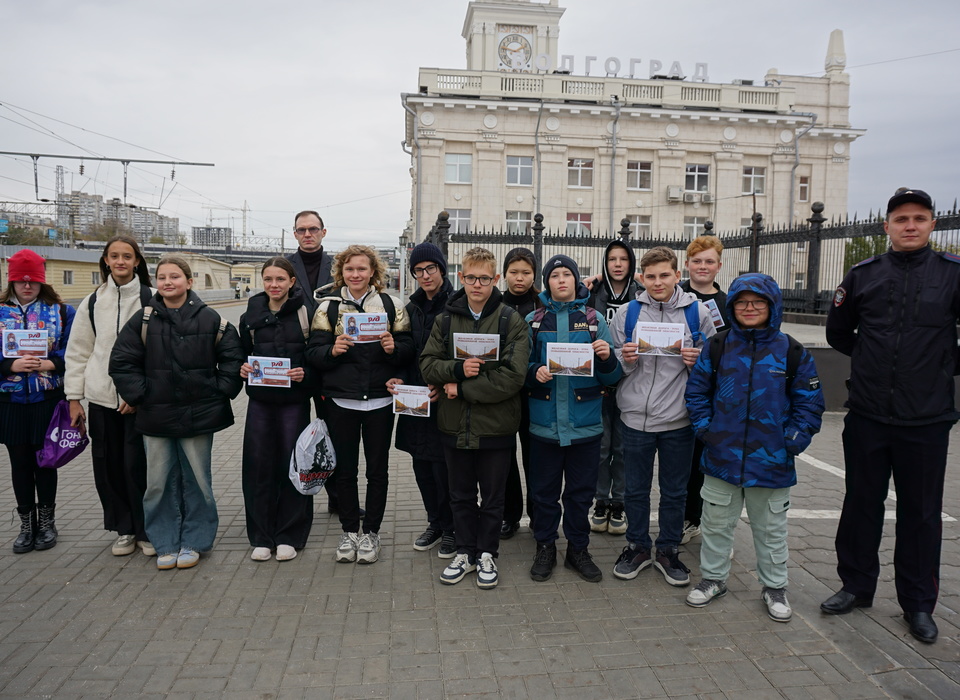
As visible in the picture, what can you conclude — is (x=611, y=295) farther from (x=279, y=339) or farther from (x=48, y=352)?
(x=48, y=352)

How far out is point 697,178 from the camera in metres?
35.6

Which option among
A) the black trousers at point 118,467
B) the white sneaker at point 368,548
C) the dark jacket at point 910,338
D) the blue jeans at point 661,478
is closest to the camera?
the dark jacket at point 910,338

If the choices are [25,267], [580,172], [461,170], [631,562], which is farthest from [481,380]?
[580,172]

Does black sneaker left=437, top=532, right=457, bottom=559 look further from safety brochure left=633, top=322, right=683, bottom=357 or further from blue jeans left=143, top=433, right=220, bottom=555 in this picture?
safety brochure left=633, top=322, right=683, bottom=357

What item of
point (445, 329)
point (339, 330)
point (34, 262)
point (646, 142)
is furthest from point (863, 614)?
point (646, 142)

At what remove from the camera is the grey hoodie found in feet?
13.5

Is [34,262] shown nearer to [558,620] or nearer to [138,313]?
[138,313]

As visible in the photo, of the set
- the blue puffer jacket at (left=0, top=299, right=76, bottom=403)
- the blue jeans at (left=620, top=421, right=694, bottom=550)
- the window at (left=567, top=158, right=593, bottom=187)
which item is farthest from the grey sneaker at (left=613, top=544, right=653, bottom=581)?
the window at (left=567, top=158, right=593, bottom=187)

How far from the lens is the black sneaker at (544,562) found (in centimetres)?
418

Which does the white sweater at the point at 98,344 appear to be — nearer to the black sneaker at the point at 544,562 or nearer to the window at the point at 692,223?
the black sneaker at the point at 544,562

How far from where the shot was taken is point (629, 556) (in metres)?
4.27

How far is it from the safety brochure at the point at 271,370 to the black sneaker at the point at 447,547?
5.20 ft

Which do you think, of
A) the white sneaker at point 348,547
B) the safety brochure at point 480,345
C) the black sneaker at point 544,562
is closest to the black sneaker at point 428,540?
the white sneaker at point 348,547

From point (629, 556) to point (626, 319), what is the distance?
1.60m
